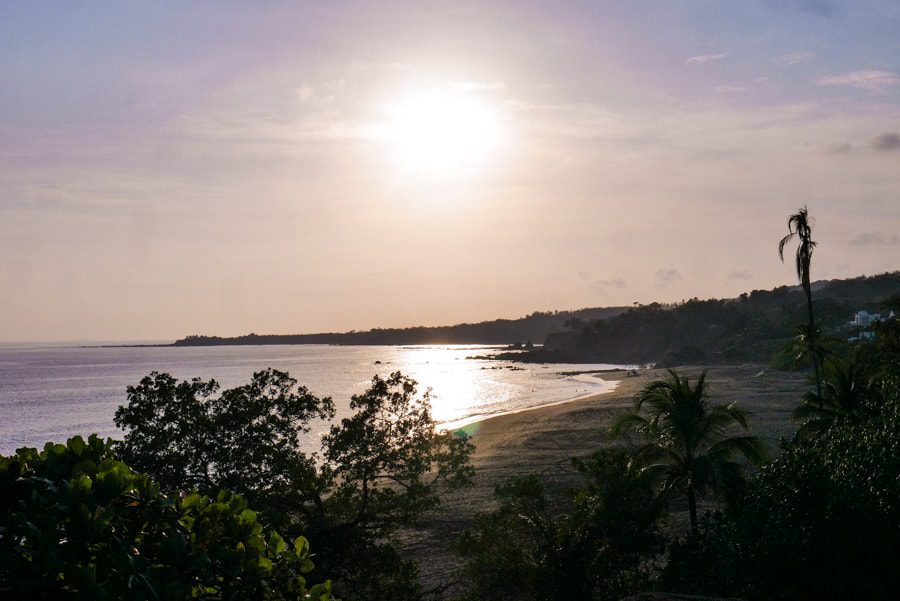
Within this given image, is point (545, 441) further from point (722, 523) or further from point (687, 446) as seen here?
point (722, 523)

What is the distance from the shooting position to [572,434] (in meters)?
56.9

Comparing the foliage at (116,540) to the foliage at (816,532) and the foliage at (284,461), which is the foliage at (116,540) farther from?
the foliage at (284,461)

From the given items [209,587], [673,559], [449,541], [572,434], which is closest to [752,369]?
[572,434]

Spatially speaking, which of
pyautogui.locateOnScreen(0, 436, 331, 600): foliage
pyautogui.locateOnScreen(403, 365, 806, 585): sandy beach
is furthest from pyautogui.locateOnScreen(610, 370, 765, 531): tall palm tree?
pyautogui.locateOnScreen(0, 436, 331, 600): foliage

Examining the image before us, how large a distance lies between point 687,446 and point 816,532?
7.61 m

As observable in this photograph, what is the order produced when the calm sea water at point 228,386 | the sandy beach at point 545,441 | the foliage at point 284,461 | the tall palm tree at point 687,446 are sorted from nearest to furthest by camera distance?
the foliage at point 284,461
the tall palm tree at point 687,446
the sandy beach at point 545,441
the calm sea water at point 228,386

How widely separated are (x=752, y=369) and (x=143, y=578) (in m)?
120

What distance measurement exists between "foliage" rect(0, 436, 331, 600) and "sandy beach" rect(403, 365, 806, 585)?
20.7 m

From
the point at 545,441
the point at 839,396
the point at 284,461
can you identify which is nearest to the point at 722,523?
the point at 284,461

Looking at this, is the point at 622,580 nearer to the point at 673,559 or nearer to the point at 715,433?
the point at 673,559

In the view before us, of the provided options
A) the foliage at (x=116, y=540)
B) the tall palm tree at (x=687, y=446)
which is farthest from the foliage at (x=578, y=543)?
the foliage at (x=116, y=540)

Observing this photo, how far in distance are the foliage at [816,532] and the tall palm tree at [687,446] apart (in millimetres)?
3396

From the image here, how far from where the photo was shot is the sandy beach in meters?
32.2

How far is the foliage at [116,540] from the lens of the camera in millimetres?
6105
